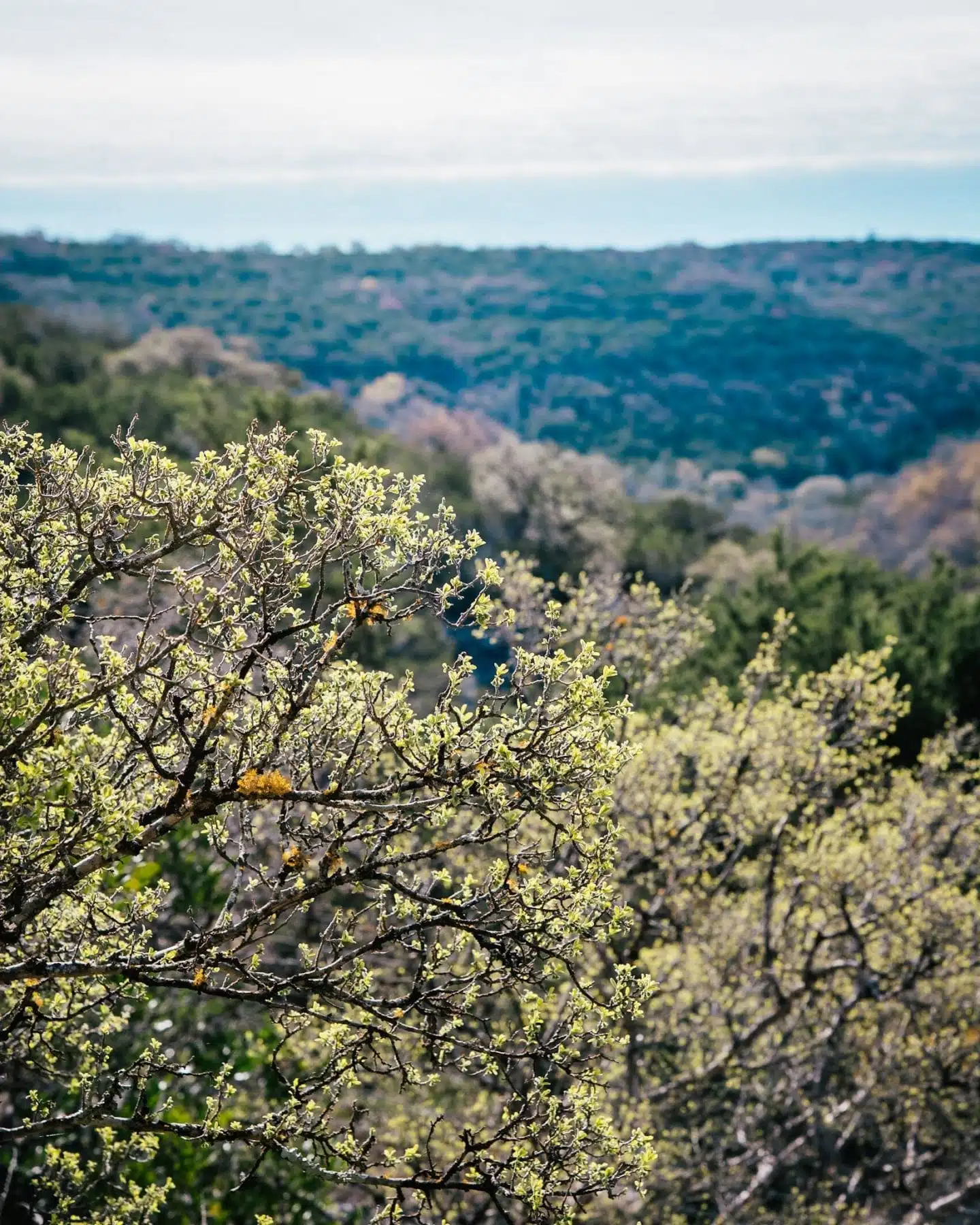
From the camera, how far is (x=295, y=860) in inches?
176

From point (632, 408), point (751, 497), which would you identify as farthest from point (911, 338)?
point (751, 497)

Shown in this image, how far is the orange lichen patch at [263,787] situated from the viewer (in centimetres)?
430

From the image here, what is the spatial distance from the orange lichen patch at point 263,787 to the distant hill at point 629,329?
90336mm

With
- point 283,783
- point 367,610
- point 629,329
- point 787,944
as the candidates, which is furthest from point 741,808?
point 629,329

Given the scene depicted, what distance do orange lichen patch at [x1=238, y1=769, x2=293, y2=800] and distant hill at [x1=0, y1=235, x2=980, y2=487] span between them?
90336 millimetres

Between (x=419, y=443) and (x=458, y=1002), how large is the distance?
65.1 m

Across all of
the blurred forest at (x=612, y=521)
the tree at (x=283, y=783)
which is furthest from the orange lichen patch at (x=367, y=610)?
the blurred forest at (x=612, y=521)

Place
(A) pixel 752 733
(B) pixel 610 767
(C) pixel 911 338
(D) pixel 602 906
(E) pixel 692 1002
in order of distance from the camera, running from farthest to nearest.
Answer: (C) pixel 911 338
(E) pixel 692 1002
(A) pixel 752 733
(D) pixel 602 906
(B) pixel 610 767

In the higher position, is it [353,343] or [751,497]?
[353,343]

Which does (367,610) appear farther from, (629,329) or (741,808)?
(629,329)

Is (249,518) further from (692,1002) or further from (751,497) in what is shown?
(751,497)

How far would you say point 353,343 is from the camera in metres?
126

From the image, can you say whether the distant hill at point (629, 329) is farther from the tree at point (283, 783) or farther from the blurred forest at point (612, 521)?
the tree at point (283, 783)

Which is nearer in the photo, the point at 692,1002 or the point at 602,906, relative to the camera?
the point at 602,906
